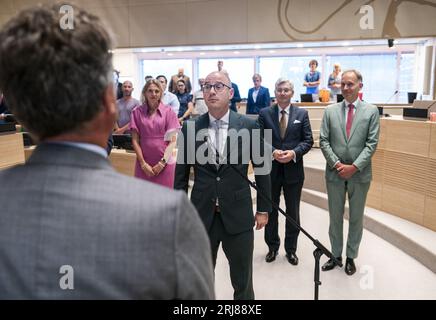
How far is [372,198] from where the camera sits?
4.27m

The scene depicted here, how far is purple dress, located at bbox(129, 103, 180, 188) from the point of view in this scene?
3295mm

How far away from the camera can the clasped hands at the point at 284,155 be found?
317cm

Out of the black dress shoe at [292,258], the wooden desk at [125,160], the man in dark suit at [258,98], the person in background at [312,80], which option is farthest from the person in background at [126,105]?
the person in background at [312,80]

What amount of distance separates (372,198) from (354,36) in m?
4.47

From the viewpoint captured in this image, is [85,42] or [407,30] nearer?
[85,42]

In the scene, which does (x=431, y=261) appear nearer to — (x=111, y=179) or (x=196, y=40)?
(x=111, y=179)

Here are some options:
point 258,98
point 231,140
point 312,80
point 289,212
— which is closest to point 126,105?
point 258,98

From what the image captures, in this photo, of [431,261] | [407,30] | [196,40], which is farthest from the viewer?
[196,40]

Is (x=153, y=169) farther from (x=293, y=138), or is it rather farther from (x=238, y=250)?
(x=238, y=250)

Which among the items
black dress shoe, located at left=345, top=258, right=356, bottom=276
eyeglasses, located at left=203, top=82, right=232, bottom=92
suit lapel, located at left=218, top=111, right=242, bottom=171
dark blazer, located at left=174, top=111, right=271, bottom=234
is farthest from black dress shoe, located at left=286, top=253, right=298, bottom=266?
eyeglasses, located at left=203, top=82, right=232, bottom=92

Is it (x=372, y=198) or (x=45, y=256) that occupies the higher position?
(x=45, y=256)

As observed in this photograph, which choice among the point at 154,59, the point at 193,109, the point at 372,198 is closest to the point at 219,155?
the point at 372,198

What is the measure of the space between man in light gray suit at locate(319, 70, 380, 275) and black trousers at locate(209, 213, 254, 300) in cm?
122
